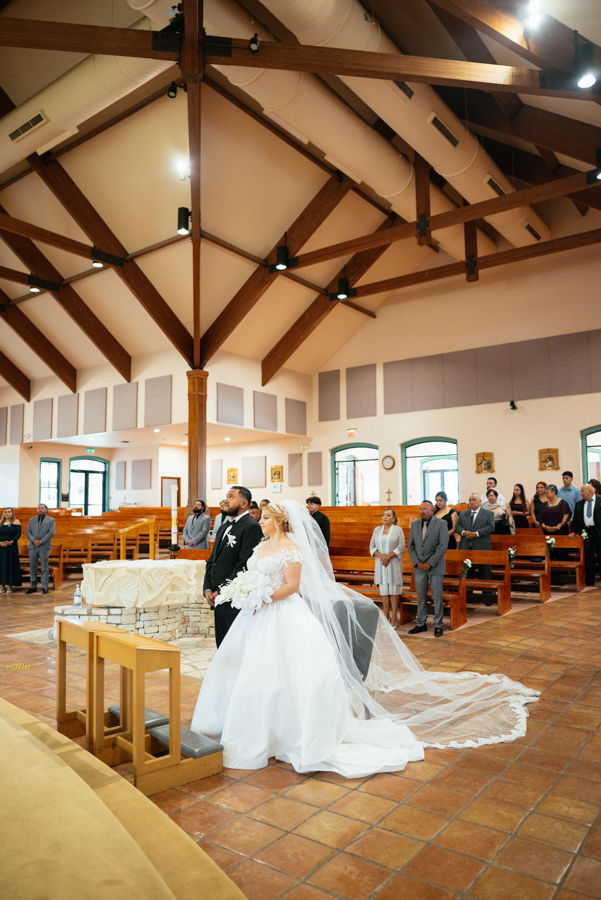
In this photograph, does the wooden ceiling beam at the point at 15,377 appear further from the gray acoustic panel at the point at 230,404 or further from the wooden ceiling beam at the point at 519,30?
the wooden ceiling beam at the point at 519,30

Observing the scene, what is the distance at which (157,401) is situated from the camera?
1423 centimetres

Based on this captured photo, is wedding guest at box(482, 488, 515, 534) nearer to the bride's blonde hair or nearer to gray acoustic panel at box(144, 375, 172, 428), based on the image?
the bride's blonde hair

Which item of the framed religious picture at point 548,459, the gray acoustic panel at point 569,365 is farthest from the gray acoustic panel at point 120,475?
the gray acoustic panel at point 569,365

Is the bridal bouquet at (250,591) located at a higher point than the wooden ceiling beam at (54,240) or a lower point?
lower

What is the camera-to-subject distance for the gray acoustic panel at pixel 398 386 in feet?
49.1

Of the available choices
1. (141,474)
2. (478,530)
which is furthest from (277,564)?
(141,474)

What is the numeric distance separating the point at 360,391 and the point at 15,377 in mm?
9193

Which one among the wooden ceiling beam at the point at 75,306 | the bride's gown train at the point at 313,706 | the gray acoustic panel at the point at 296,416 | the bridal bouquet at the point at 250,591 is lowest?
the bride's gown train at the point at 313,706

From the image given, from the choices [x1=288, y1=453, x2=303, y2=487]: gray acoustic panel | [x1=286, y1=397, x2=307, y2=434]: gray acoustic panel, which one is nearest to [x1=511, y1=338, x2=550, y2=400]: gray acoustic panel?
[x1=286, y1=397, x2=307, y2=434]: gray acoustic panel

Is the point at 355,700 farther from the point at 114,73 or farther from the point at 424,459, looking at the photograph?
the point at 424,459

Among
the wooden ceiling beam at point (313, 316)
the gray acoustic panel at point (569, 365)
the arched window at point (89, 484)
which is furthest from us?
the arched window at point (89, 484)

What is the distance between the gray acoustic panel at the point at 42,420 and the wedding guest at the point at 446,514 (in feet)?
39.1

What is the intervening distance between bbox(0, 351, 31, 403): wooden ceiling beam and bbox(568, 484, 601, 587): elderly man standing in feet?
46.0

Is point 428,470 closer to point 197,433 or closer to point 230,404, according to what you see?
point 230,404
